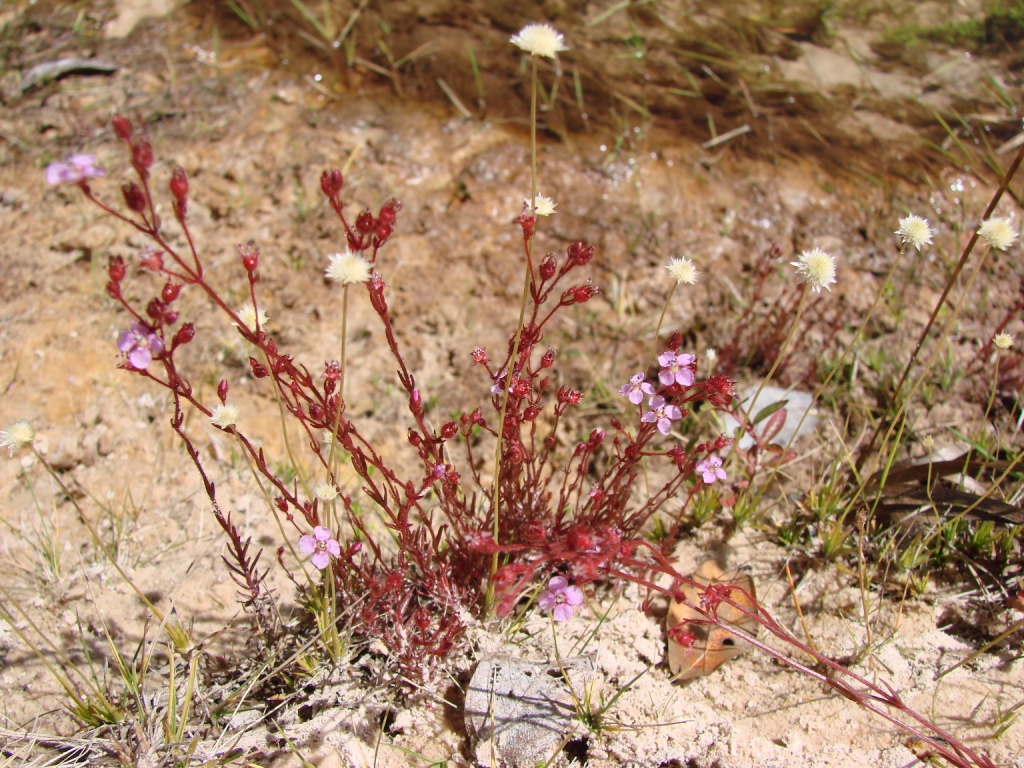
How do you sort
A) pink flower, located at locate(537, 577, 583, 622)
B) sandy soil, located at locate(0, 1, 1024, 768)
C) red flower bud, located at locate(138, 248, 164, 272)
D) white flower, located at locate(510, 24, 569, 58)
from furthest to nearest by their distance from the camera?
sandy soil, located at locate(0, 1, 1024, 768) < pink flower, located at locate(537, 577, 583, 622) < white flower, located at locate(510, 24, 569, 58) < red flower bud, located at locate(138, 248, 164, 272)

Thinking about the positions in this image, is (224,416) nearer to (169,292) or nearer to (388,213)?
(169,292)

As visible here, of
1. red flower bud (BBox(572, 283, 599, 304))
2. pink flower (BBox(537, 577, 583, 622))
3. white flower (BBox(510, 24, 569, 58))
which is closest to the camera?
white flower (BBox(510, 24, 569, 58))

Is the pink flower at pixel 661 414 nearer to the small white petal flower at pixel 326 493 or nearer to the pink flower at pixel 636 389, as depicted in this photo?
the pink flower at pixel 636 389

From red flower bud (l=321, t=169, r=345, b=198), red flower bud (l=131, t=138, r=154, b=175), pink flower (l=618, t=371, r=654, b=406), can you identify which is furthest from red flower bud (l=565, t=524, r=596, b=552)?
red flower bud (l=131, t=138, r=154, b=175)

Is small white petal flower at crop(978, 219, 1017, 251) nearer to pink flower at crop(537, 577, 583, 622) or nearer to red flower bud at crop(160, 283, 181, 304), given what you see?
pink flower at crop(537, 577, 583, 622)

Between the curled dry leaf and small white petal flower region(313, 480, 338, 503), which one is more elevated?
small white petal flower region(313, 480, 338, 503)

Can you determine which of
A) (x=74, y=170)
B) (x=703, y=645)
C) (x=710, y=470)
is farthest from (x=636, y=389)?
(x=74, y=170)

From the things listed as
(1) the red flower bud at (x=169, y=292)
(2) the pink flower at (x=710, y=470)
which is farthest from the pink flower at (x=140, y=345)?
(2) the pink flower at (x=710, y=470)

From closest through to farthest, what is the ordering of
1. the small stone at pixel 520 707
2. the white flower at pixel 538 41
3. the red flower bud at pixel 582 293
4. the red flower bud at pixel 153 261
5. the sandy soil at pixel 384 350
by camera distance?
the red flower bud at pixel 153 261 → the white flower at pixel 538 41 → the red flower bud at pixel 582 293 → the small stone at pixel 520 707 → the sandy soil at pixel 384 350
